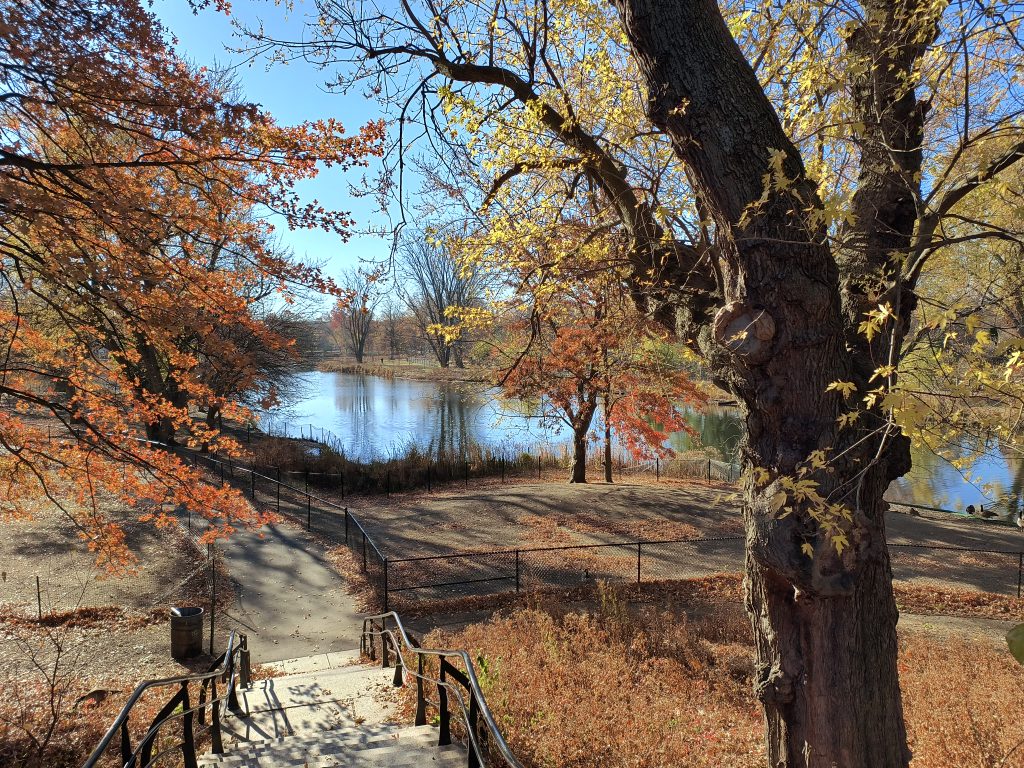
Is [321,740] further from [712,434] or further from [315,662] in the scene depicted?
[712,434]

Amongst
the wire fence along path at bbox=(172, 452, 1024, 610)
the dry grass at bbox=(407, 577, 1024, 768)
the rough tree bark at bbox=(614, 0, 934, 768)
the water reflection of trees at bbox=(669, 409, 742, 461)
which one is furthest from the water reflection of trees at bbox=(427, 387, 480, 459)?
the rough tree bark at bbox=(614, 0, 934, 768)

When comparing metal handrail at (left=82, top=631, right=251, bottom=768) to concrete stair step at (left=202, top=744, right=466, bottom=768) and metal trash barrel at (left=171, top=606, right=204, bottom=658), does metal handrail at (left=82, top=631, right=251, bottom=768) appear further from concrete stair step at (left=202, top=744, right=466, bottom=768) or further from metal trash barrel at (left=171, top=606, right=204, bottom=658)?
metal trash barrel at (left=171, top=606, right=204, bottom=658)

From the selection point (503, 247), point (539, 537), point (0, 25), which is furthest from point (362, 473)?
point (0, 25)

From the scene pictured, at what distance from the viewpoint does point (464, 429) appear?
3475 cm

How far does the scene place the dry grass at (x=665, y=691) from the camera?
4.99 m

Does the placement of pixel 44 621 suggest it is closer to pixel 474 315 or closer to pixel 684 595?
pixel 474 315

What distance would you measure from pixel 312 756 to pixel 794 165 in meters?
5.63

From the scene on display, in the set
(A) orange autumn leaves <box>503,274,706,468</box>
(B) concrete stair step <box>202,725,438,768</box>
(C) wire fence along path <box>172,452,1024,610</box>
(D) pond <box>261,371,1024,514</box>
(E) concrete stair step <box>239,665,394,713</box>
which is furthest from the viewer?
(D) pond <box>261,371,1024,514</box>

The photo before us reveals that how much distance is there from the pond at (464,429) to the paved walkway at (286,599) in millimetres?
7322

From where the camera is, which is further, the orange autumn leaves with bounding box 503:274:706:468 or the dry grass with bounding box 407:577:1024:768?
the orange autumn leaves with bounding box 503:274:706:468

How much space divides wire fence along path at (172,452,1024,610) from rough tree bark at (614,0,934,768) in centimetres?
739

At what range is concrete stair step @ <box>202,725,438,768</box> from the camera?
16.0 ft

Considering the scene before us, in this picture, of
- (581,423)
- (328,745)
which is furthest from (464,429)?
(328,745)

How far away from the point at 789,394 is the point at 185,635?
948 centimetres
